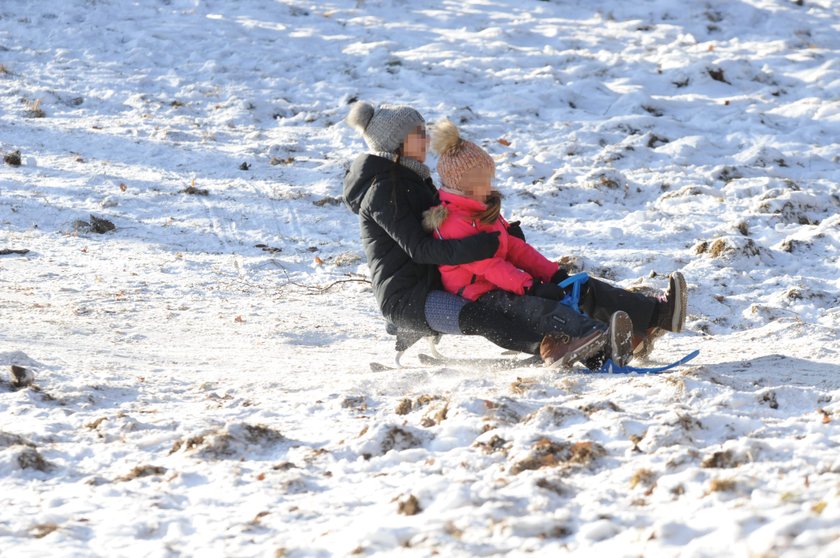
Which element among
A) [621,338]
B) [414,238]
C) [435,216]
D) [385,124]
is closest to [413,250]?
[414,238]

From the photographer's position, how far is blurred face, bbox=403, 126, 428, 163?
536cm

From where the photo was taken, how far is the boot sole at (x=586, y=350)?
16.2 feet

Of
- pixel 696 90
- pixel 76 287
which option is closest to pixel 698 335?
pixel 76 287

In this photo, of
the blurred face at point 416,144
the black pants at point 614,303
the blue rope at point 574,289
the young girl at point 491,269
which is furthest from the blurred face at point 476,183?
the black pants at point 614,303

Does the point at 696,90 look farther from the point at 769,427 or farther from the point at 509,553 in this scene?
the point at 509,553

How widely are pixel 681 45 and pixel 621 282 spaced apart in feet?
22.1

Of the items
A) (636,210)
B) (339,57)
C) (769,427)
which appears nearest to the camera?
(769,427)

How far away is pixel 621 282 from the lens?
7.50 m

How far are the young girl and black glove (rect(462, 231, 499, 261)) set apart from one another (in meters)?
0.09

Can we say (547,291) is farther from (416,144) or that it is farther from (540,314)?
(416,144)

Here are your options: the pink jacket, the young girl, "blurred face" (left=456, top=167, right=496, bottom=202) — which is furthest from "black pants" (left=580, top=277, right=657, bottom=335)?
"blurred face" (left=456, top=167, right=496, bottom=202)

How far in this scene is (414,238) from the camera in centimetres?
520

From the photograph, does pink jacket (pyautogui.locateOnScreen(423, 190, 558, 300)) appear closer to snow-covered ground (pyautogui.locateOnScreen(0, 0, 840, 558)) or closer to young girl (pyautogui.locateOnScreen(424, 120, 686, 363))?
young girl (pyautogui.locateOnScreen(424, 120, 686, 363))

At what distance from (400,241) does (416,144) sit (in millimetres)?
562
